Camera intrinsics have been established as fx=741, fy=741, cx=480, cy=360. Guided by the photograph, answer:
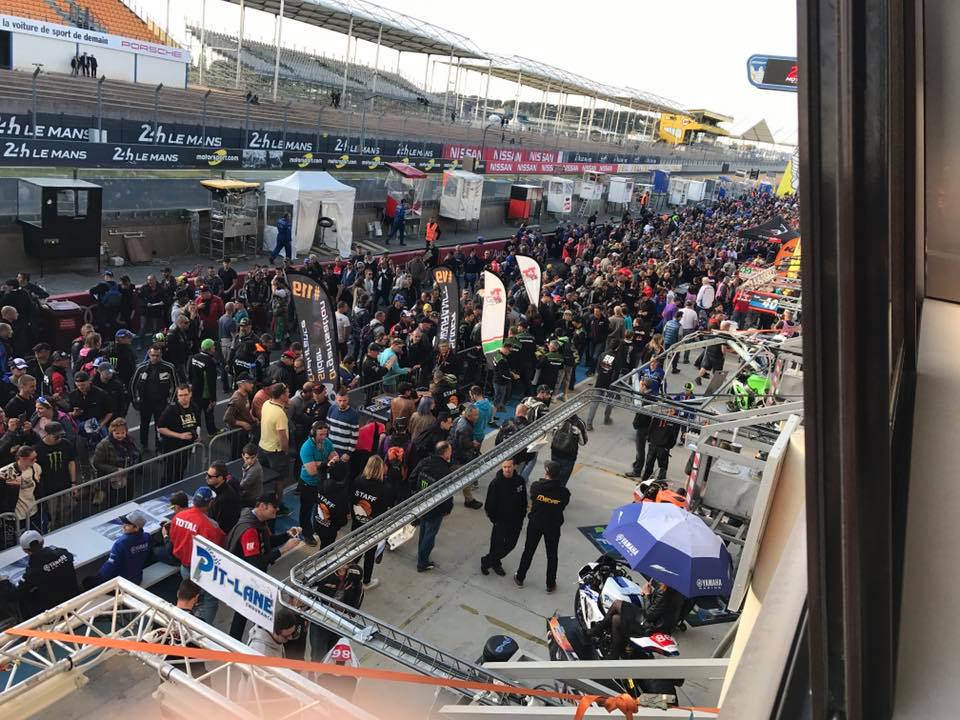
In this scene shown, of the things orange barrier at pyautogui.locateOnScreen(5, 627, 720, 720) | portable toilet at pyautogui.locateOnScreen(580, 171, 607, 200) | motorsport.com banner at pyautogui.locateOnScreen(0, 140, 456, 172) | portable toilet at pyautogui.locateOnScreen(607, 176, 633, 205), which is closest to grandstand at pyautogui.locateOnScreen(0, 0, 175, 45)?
motorsport.com banner at pyautogui.locateOnScreen(0, 140, 456, 172)

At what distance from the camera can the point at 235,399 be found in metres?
8.24

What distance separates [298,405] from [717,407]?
244 inches

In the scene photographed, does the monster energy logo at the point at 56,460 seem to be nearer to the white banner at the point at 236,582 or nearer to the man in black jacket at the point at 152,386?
the man in black jacket at the point at 152,386

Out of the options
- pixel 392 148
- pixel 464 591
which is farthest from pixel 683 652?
pixel 392 148

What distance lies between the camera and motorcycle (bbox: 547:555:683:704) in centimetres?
504

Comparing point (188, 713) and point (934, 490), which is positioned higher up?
point (934, 490)

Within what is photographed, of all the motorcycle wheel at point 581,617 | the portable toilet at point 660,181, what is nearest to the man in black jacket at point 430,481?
the motorcycle wheel at point 581,617

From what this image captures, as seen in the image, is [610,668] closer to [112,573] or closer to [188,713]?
[188,713]

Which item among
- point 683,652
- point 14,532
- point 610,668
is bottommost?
point 683,652

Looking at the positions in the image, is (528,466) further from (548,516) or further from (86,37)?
(86,37)

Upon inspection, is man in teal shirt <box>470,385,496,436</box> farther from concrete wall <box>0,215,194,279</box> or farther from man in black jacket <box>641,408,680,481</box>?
concrete wall <box>0,215,194,279</box>

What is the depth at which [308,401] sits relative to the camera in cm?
869

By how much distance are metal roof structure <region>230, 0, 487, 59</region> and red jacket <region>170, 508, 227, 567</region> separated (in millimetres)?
35216

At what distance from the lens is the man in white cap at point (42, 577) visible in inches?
215
